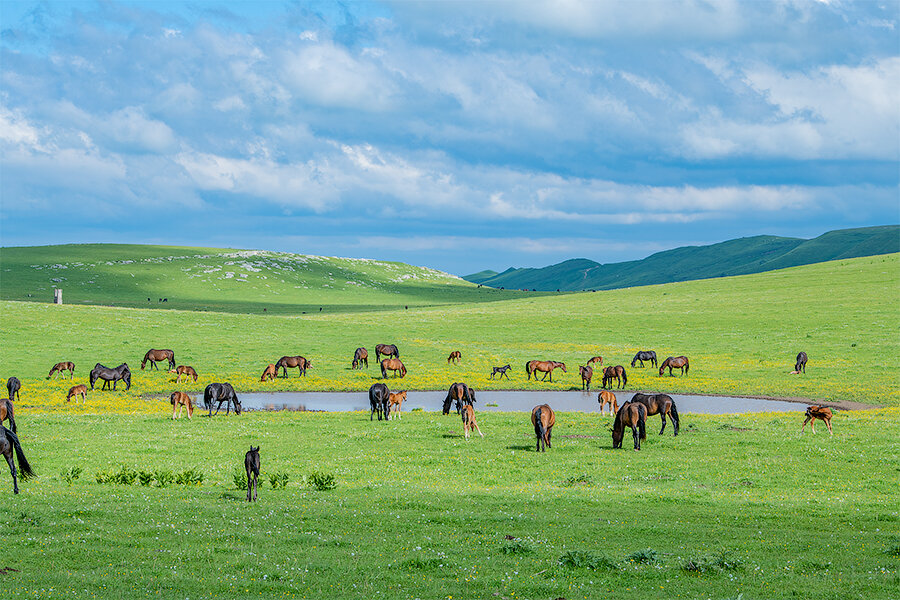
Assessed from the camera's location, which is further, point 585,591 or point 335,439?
point 335,439

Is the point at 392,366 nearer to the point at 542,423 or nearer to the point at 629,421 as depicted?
the point at 542,423

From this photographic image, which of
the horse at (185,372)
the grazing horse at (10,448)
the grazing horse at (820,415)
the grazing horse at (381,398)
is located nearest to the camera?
the grazing horse at (10,448)

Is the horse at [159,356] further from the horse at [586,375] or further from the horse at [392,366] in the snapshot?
the horse at [586,375]

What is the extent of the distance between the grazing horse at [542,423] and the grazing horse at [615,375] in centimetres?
2056

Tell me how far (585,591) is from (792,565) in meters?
4.19

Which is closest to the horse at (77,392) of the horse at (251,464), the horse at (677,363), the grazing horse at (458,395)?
the grazing horse at (458,395)

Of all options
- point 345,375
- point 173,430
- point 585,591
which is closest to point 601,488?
point 585,591

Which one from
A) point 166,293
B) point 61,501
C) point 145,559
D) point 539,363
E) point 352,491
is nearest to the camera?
point 145,559

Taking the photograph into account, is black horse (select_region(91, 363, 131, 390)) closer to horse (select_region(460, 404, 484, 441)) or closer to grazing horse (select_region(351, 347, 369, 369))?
grazing horse (select_region(351, 347, 369, 369))

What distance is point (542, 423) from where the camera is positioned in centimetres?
2631

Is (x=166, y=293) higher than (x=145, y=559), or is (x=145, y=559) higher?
(x=166, y=293)

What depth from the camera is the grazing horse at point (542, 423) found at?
2614cm

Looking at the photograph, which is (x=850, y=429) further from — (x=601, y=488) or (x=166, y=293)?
(x=166, y=293)

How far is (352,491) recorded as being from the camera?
64.1ft
